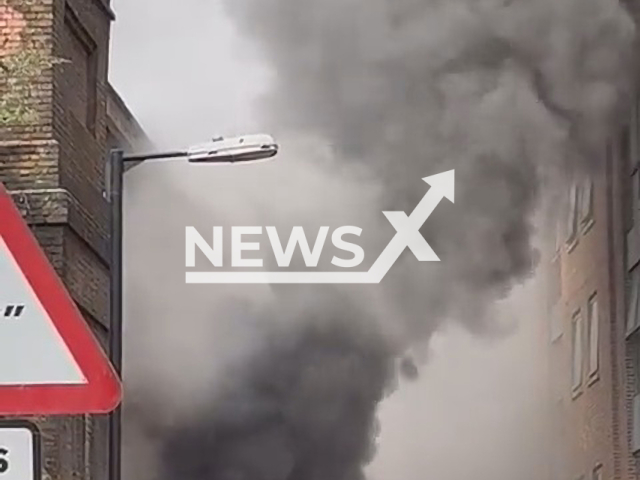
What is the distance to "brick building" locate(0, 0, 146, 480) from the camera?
15.8 feet

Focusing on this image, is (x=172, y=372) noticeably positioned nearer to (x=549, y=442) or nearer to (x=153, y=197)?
(x=153, y=197)

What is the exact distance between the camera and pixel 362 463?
478 centimetres

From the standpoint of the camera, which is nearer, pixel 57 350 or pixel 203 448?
pixel 57 350

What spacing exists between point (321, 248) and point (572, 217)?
0.79 m

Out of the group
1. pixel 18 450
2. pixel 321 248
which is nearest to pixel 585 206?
pixel 321 248

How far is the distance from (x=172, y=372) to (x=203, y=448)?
0.84 feet

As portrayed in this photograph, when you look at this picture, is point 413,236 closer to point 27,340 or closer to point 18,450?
point 27,340

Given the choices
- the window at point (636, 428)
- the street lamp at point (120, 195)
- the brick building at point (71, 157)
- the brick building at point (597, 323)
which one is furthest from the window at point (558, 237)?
the brick building at point (71, 157)

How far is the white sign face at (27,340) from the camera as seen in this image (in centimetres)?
275

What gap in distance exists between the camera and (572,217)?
4.85 metres

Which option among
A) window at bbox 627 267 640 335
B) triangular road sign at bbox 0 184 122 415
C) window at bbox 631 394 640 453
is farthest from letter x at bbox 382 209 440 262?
triangular road sign at bbox 0 184 122 415

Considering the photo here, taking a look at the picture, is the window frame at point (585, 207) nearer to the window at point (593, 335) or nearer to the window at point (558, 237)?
the window at point (558, 237)

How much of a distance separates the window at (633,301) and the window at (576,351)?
0.53 ft

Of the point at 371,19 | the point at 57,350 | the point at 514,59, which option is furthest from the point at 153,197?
the point at 57,350
